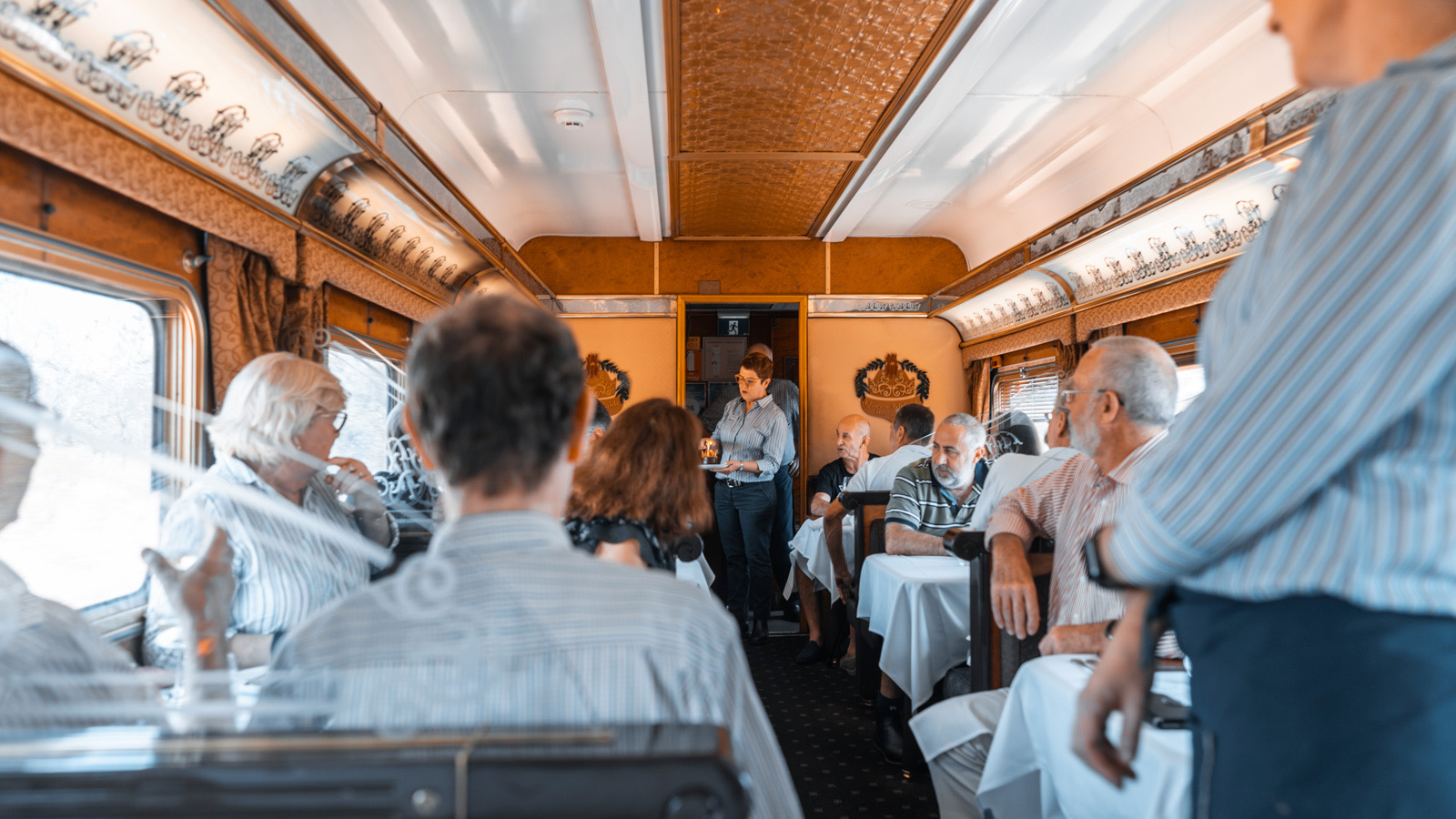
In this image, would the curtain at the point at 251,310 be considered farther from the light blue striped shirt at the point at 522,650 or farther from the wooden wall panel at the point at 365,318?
the light blue striped shirt at the point at 522,650

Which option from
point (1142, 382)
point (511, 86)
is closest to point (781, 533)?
point (511, 86)

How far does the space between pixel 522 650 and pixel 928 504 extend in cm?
332

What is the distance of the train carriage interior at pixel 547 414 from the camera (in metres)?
0.79

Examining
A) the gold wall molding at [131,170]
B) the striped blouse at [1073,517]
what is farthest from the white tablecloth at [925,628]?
the gold wall molding at [131,170]

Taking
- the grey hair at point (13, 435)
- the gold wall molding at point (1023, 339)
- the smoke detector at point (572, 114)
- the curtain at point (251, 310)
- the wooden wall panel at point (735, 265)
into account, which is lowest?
the grey hair at point (13, 435)

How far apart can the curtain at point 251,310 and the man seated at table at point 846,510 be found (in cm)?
273

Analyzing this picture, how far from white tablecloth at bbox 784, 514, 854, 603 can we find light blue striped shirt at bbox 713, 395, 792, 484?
1.97 ft

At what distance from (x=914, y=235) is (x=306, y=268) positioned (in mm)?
6047

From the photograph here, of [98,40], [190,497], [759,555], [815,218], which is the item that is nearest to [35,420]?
[190,497]

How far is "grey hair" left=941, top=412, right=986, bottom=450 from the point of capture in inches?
162

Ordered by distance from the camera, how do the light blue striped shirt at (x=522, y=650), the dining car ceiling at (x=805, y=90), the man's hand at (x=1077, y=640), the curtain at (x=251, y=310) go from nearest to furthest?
the light blue striped shirt at (x=522, y=650) → the man's hand at (x=1077, y=640) → the curtain at (x=251, y=310) → the dining car ceiling at (x=805, y=90)

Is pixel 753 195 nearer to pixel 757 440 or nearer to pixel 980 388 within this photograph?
pixel 757 440

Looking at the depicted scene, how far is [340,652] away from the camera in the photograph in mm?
820

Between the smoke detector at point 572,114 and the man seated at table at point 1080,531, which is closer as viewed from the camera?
the man seated at table at point 1080,531
